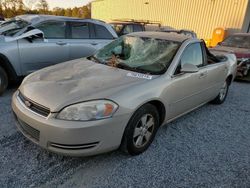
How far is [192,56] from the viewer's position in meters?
3.72

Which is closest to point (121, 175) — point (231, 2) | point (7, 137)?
point (7, 137)

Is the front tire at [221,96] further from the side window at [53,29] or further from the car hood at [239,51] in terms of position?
the side window at [53,29]

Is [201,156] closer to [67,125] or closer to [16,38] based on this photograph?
[67,125]

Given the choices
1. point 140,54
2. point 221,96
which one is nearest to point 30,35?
point 140,54

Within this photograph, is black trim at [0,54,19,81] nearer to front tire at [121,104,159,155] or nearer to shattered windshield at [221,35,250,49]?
front tire at [121,104,159,155]

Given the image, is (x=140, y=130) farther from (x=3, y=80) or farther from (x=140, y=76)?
(x=3, y=80)

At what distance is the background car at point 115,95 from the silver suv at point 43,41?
1.60 metres

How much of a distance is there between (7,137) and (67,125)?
138cm

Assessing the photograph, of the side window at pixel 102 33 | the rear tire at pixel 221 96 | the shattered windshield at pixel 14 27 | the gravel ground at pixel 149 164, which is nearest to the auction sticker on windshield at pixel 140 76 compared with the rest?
the gravel ground at pixel 149 164

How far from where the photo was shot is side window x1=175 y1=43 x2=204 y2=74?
3.40 meters

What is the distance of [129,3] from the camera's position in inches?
960

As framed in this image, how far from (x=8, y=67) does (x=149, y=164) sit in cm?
334

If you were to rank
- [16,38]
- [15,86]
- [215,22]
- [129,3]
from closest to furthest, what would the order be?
[16,38]
[15,86]
[215,22]
[129,3]

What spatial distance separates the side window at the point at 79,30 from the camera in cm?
551
